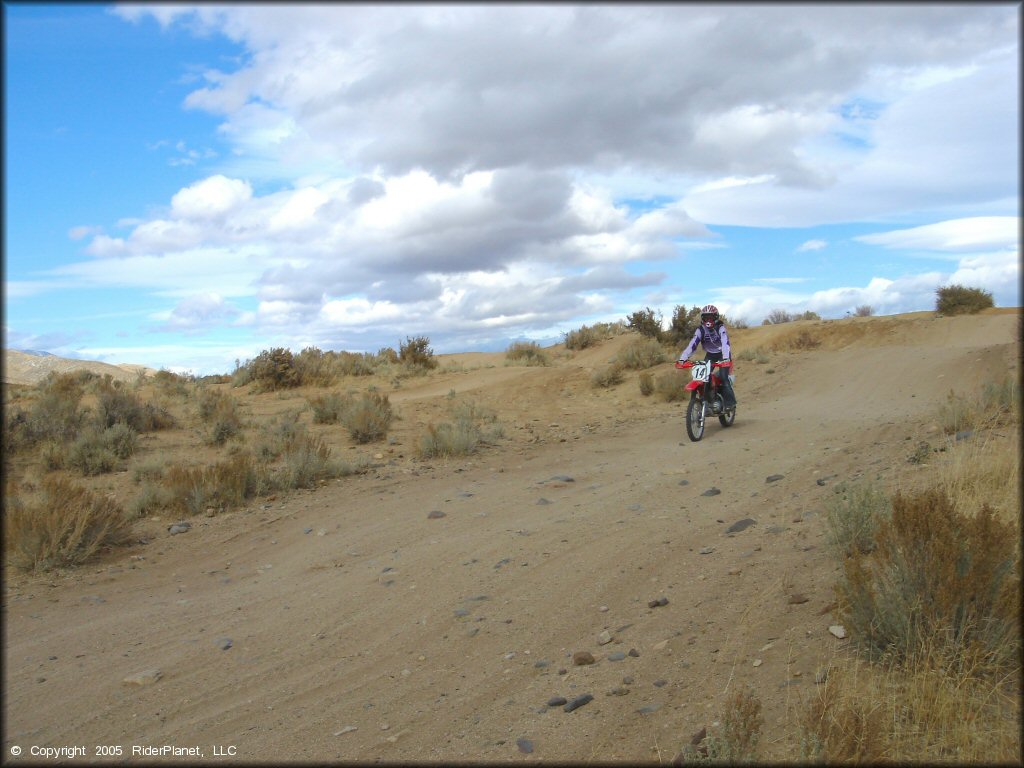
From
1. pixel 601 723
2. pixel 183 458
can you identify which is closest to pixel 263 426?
pixel 183 458

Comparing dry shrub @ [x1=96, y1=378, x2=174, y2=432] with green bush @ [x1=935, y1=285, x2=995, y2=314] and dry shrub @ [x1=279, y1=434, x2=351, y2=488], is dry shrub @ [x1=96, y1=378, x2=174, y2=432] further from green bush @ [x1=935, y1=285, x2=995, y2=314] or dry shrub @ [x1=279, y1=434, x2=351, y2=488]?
green bush @ [x1=935, y1=285, x2=995, y2=314]

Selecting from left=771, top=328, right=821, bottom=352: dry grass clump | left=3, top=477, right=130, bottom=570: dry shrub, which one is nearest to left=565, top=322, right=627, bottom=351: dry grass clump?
left=771, top=328, right=821, bottom=352: dry grass clump

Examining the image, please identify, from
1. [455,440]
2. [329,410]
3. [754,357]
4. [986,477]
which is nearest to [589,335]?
[754,357]

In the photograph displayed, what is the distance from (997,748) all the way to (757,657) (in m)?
1.53

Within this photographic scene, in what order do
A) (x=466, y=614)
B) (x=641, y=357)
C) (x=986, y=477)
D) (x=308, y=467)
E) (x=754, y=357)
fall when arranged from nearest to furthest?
(x=466, y=614) < (x=986, y=477) < (x=308, y=467) < (x=754, y=357) < (x=641, y=357)

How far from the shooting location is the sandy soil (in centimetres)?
464

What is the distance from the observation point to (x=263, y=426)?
1691 centimetres

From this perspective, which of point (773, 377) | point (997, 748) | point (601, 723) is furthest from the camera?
point (773, 377)

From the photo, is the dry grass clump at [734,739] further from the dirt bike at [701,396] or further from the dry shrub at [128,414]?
the dry shrub at [128,414]

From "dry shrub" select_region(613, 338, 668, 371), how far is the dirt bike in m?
11.0

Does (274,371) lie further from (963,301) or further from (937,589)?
(963,301)

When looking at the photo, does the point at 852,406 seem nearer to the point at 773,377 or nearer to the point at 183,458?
the point at 773,377

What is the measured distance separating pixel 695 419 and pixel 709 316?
187cm

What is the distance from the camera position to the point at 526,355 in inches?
1329
